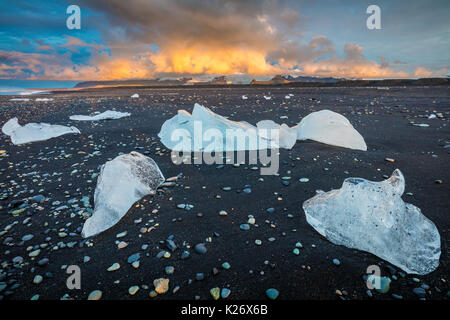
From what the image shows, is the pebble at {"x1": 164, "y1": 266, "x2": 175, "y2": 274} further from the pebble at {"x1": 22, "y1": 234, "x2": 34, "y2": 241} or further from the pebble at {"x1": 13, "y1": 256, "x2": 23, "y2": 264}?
the pebble at {"x1": 22, "y1": 234, "x2": 34, "y2": 241}

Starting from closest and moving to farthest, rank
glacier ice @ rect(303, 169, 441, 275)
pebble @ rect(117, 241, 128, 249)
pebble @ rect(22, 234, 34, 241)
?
1. glacier ice @ rect(303, 169, 441, 275)
2. pebble @ rect(117, 241, 128, 249)
3. pebble @ rect(22, 234, 34, 241)

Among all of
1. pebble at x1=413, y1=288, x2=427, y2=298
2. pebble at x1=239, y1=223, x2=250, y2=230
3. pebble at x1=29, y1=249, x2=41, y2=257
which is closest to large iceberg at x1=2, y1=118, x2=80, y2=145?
pebble at x1=29, y1=249, x2=41, y2=257

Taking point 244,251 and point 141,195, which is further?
point 141,195

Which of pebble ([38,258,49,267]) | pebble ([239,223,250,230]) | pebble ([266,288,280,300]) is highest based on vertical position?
pebble ([239,223,250,230])

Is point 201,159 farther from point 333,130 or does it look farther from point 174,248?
point 333,130

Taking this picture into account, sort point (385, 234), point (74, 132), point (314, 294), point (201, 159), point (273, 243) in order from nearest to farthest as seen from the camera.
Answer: point (314, 294)
point (385, 234)
point (273, 243)
point (201, 159)
point (74, 132)

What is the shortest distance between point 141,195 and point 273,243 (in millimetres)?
2100

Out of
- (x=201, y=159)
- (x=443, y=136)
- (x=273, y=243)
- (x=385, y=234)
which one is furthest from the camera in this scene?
(x=443, y=136)

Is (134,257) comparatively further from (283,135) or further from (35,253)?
(283,135)

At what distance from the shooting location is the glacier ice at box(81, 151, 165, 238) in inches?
107

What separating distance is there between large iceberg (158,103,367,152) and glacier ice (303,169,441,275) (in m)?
2.96
